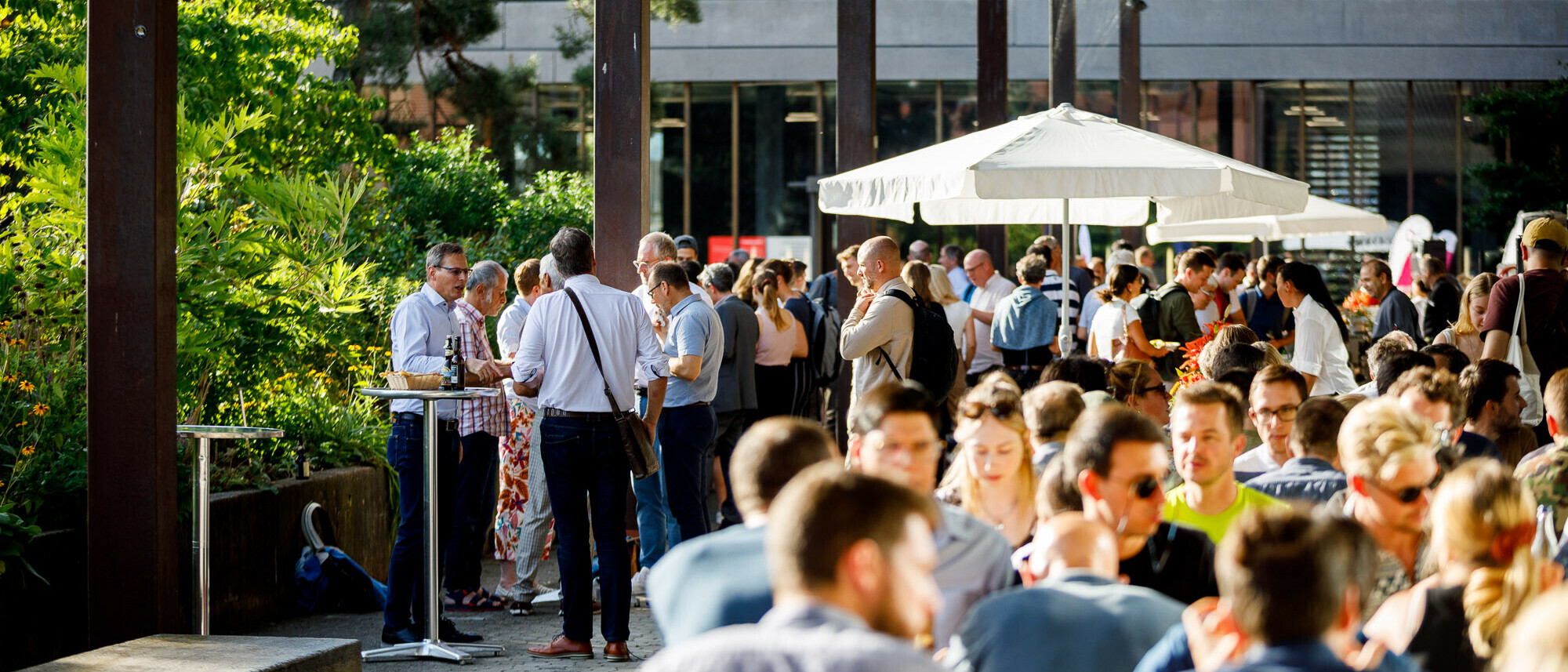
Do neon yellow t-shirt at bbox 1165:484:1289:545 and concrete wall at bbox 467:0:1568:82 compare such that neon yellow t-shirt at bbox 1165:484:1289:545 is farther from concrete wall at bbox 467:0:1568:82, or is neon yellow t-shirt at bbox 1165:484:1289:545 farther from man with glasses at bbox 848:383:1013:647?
concrete wall at bbox 467:0:1568:82

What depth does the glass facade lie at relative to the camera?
2689 centimetres

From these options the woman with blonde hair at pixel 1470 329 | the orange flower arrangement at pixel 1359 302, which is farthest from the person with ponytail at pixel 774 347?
the orange flower arrangement at pixel 1359 302

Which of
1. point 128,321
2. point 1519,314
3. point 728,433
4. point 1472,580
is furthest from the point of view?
point 728,433

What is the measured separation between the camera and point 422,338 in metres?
7.19

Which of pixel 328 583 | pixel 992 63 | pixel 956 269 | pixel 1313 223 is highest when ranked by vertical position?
pixel 992 63

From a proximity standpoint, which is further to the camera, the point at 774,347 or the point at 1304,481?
the point at 774,347

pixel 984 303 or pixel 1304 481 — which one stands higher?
pixel 984 303

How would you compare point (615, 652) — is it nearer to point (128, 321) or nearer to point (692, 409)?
point (692, 409)

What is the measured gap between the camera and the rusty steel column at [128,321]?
19.0ft

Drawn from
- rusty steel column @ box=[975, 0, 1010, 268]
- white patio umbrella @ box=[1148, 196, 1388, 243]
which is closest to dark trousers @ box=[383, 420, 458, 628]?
rusty steel column @ box=[975, 0, 1010, 268]

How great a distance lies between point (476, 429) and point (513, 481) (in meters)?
1.07

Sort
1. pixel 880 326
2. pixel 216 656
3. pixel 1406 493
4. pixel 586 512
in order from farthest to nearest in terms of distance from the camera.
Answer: pixel 880 326, pixel 586 512, pixel 216 656, pixel 1406 493

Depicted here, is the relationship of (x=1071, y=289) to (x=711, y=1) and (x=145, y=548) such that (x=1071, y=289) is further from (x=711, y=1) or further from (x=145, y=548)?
(x=711, y=1)

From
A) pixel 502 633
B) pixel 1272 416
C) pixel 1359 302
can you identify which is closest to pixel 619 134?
pixel 502 633
